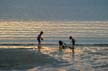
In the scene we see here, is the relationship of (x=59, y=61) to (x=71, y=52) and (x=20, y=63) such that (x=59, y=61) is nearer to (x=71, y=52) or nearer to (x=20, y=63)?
(x=20, y=63)

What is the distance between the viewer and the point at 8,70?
26984mm

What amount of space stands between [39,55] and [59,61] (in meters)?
3.46

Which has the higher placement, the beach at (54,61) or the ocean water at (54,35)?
the ocean water at (54,35)

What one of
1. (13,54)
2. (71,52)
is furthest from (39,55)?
(71,52)

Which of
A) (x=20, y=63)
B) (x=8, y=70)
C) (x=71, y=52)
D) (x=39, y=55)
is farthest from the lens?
(x=71, y=52)

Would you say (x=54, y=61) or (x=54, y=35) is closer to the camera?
(x=54, y=61)

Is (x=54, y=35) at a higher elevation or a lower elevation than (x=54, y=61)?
higher

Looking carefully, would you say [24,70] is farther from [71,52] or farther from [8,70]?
[71,52]

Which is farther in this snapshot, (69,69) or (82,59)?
(82,59)

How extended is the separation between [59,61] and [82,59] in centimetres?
250

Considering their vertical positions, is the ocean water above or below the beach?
above

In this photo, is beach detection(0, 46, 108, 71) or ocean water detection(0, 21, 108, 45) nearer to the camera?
beach detection(0, 46, 108, 71)

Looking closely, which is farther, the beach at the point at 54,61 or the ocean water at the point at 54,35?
the ocean water at the point at 54,35

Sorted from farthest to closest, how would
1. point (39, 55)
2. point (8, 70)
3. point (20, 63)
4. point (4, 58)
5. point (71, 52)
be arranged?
A: point (71, 52), point (39, 55), point (4, 58), point (20, 63), point (8, 70)
